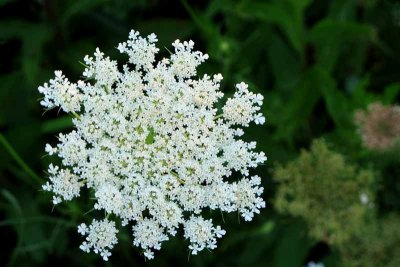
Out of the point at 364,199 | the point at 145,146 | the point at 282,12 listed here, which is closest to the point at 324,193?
the point at 364,199

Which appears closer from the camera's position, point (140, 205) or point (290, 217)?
point (140, 205)

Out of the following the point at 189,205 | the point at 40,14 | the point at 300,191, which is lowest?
the point at 189,205

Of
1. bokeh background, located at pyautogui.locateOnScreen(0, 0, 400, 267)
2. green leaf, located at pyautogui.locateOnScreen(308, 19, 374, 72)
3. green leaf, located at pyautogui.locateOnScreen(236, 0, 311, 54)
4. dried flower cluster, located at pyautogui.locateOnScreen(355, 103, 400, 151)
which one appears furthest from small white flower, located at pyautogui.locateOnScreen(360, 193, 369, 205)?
green leaf, located at pyautogui.locateOnScreen(236, 0, 311, 54)

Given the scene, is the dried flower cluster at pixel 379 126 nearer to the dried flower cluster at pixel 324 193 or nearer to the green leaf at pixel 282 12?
the dried flower cluster at pixel 324 193

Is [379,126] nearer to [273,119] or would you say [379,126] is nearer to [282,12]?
[273,119]

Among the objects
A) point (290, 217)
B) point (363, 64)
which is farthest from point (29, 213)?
point (363, 64)

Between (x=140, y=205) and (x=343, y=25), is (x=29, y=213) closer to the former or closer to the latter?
(x=140, y=205)

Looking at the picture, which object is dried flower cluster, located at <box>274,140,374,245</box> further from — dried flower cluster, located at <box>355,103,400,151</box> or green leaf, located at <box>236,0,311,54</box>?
green leaf, located at <box>236,0,311,54</box>
